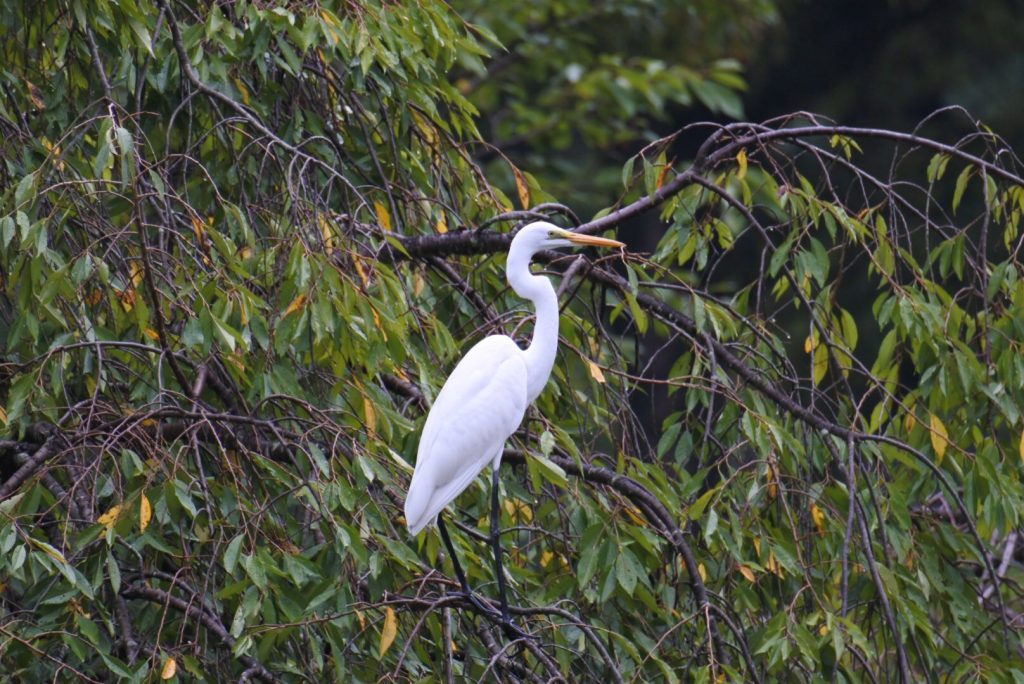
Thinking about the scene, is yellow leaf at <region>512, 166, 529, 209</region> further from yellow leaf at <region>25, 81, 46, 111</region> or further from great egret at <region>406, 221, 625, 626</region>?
yellow leaf at <region>25, 81, 46, 111</region>

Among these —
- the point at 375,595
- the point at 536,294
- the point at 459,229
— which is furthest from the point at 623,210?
the point at 375,595

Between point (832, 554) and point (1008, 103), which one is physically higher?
point (832, 554)

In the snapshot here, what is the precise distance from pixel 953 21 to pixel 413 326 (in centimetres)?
1042

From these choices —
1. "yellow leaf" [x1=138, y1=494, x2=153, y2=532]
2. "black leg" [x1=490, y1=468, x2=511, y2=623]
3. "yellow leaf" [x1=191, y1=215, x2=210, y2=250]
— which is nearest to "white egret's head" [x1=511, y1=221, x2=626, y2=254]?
"black leg" [x1=490, y1=468, x2=511, y2=623]

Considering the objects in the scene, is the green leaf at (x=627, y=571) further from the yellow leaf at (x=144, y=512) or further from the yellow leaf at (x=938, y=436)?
the yellow leaf at (x=144, y=512)

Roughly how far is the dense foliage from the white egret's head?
208 millimetres

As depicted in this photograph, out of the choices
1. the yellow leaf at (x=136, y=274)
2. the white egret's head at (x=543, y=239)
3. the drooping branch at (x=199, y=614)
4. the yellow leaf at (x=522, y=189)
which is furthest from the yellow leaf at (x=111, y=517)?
the yellow leaf at (x=522, y=189)

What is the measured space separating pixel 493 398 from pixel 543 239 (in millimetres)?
370

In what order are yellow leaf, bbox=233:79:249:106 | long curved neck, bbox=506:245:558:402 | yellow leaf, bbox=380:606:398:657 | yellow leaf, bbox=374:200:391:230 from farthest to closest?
yellow leaf, bbox=233:79:249:106, yellow leaf, bbox=374:200:391:230, long curved neck, bbox=506:245:558:402, yellow leaf, bbox=380:606:398:657

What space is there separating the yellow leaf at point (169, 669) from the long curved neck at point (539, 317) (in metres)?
0.89

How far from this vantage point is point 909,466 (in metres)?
3.10

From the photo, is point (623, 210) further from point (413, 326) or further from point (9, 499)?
point (9, 499)

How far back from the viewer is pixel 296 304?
8.46 ft

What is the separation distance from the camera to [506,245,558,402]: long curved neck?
9.23ft
